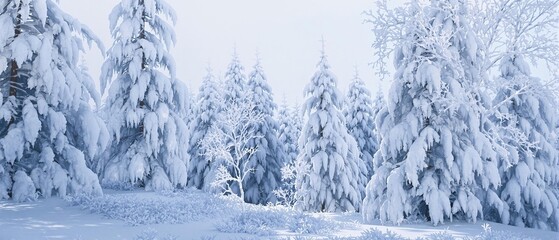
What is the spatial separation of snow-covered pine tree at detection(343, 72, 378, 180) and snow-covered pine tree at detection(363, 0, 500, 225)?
19872mm

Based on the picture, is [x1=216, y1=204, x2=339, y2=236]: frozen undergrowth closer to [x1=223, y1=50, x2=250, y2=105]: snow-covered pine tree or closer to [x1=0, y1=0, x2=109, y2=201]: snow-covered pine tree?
[x1=0, y1=0, x2=109, y2=201]: snow-covered pine tree

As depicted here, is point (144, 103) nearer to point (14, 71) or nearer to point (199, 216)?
point (14, 71)

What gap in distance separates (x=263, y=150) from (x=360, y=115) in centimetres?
815

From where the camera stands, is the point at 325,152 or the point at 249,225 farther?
the point at 325,152

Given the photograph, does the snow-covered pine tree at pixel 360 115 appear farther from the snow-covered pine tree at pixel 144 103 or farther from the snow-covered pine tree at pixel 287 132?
the snow-covered pine tree at pixel 144 103

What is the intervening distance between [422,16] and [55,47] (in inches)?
463

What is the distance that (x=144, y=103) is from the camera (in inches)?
850

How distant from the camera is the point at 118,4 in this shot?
21828 mm

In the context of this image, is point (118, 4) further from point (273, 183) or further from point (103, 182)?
point (273, 183)

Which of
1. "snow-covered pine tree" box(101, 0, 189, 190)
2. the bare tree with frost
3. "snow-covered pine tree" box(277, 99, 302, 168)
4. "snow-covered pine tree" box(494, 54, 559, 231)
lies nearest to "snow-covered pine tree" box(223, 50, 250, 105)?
the bare tree with frost

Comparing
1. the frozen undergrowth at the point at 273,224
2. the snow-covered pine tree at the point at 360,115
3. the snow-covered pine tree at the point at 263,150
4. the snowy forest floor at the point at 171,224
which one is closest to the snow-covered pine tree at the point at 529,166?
the snowy forest floor at the point at 171,224

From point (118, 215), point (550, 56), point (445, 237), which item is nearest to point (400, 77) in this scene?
point (550, 56)

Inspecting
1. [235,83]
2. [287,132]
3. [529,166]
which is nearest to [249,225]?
[529,166]

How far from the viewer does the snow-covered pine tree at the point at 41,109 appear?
560 inches
